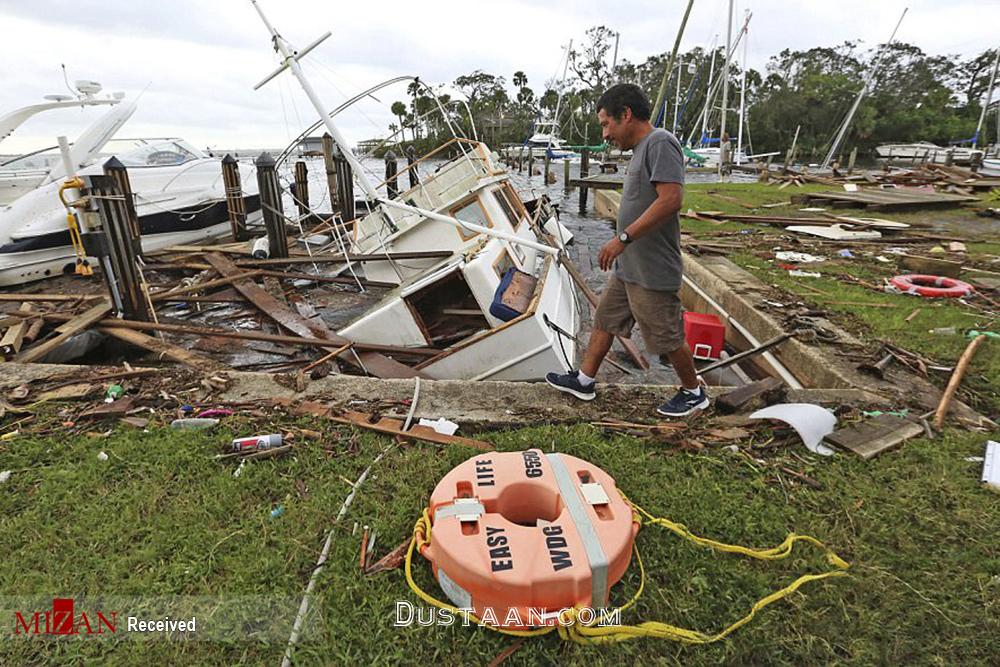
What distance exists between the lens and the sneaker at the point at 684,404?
138 inches

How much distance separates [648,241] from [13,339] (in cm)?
736

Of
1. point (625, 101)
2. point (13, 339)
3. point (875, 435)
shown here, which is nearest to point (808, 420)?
point (875, 435)

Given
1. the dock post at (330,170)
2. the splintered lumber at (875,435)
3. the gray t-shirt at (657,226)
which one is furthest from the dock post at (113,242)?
the dock post at (330,170)

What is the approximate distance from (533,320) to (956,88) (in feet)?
279

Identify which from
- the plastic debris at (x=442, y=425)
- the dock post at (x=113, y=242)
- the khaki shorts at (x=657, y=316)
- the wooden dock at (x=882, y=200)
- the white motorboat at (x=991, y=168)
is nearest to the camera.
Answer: the khaki shorts at (x=657, y=316)

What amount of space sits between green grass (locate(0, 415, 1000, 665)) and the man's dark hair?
2105 millimetres

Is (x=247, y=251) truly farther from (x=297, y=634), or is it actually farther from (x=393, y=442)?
(x=297, y=634)

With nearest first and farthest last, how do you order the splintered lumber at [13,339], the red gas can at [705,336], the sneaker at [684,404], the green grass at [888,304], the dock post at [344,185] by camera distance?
the sneaker at [684,404], the green grass at [888,304], the splintered lumber at [13,339], the red gas can at [705,336], the dock post at [344,185]

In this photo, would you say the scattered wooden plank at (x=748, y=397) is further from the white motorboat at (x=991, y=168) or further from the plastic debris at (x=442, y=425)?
the white motorboat at (x=991, y=168)

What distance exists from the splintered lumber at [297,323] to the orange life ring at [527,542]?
3.37m

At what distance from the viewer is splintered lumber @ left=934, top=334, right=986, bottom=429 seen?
10.9ft

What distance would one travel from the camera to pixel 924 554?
88.7 inches

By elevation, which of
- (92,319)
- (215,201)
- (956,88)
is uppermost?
(956,88)

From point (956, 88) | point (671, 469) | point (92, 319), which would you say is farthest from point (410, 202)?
point (956, 88)
